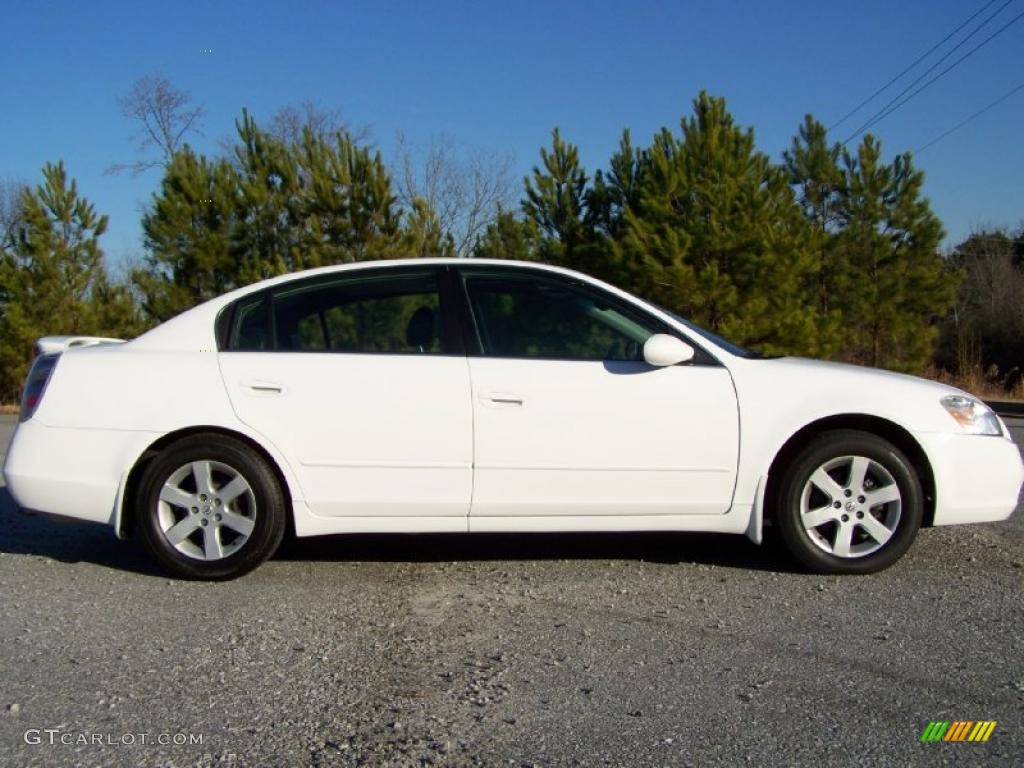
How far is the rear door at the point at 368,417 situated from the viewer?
15.1 feet

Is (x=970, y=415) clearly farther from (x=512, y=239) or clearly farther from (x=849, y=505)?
(x=512, y=239)

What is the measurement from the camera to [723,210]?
680 inches

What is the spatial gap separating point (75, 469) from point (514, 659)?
Answer: 2.45m

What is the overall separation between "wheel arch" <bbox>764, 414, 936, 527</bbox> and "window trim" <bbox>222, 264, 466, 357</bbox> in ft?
5.36

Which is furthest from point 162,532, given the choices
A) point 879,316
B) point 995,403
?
point 995,403

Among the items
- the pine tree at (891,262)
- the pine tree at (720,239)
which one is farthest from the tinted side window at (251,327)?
the pine tree at (891,262)

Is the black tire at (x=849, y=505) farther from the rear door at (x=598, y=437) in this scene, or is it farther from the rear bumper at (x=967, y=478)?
the rear door at (x=598, y=437)

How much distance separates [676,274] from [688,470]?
12.9 metres

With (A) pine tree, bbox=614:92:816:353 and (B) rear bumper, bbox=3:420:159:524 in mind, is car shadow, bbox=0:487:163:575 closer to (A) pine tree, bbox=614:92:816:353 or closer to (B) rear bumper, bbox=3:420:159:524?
(B) rear bumper, bbox=3:420:159:524

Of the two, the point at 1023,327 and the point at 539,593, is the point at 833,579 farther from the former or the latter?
the point at 1023,327

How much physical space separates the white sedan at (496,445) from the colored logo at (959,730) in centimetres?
164

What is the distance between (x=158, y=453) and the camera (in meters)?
4.71

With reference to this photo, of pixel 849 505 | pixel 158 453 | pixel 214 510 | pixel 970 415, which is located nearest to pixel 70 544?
pixel 158 453

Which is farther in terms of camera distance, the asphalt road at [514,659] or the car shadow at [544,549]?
the car shadow at [544,549]
